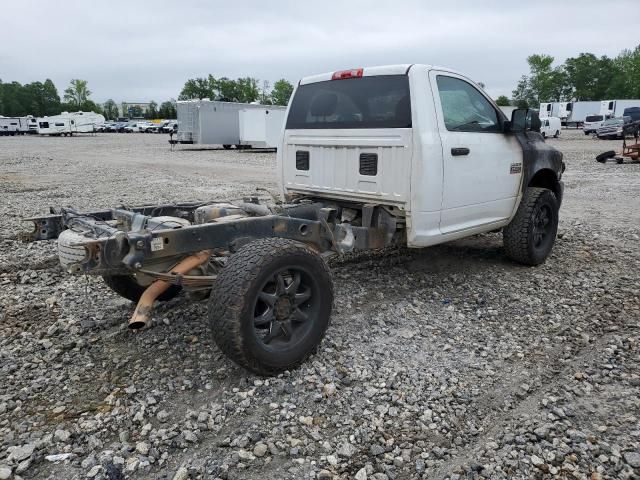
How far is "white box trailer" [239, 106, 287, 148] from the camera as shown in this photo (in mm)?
28219

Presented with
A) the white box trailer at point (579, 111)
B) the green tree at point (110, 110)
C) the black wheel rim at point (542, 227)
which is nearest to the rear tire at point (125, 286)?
the black wheel rim at point (542, 227)

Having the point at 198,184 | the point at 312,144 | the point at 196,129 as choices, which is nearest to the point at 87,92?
the point at 196,129

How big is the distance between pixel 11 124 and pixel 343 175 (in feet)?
220

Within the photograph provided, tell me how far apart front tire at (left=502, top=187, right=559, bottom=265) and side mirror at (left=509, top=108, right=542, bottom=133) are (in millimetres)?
767

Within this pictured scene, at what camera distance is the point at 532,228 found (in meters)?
6.03

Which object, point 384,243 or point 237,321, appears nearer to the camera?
point 237,321

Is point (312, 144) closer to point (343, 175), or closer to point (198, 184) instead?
point (343, 175)

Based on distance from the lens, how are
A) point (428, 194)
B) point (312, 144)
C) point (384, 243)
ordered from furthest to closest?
point (312, 144) < point (384, 243) < point (428, 194)

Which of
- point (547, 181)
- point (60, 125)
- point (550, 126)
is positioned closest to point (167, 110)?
point (60, 125)

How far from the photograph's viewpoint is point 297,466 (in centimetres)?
279

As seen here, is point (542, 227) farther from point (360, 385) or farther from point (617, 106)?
point (617, 106)

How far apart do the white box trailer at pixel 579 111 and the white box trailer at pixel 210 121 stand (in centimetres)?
4360

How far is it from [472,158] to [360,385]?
2.63 metres

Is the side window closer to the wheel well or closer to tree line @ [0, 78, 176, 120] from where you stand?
the wheel well
